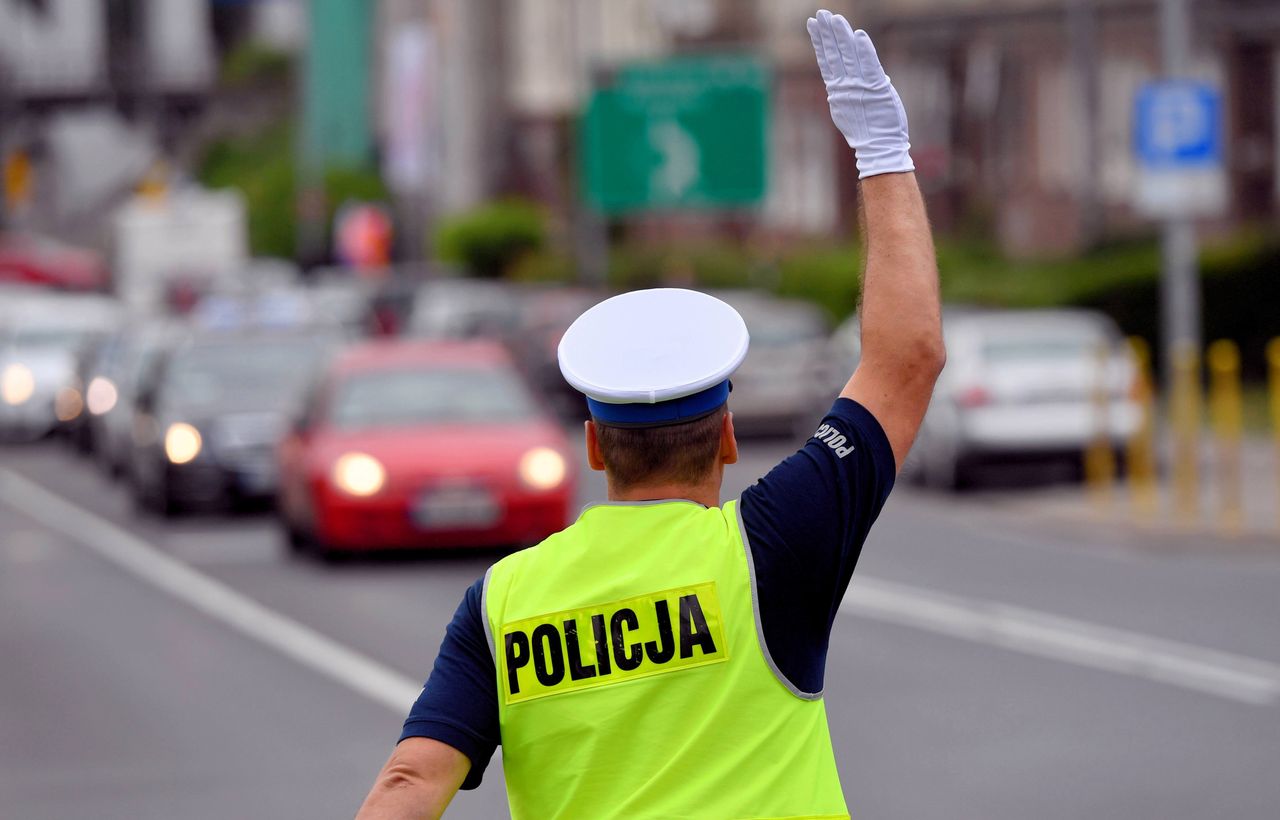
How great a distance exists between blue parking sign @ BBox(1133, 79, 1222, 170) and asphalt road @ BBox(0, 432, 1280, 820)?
292 cm

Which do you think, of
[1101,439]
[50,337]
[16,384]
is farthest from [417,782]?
[50,337]

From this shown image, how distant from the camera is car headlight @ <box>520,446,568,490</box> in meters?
16.1

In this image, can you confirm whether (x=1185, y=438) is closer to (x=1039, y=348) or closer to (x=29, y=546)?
(x=1039, y=348)

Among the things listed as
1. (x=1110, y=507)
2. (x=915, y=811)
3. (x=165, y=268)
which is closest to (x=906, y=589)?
(x=1110, y=507)

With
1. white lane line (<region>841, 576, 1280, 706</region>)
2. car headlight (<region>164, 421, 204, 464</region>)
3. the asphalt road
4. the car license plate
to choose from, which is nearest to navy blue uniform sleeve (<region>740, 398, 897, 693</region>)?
the asphalt road

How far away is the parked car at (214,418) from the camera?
20.4m

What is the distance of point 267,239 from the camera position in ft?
278

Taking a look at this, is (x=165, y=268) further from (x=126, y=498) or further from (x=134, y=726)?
(x=134, y=726)

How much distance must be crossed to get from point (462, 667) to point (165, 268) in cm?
5216

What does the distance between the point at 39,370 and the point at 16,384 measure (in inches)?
22.7

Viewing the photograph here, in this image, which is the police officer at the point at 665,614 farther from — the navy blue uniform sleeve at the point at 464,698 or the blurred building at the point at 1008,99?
the blurred building at the point at 1008,99

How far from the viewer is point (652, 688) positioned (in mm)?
2875

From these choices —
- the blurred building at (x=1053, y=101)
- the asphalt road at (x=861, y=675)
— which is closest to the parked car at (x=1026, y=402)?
the asphalt road at (x=861, y=675)

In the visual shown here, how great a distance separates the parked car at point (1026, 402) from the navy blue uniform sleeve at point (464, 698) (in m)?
18.2
